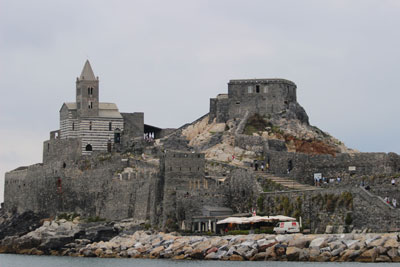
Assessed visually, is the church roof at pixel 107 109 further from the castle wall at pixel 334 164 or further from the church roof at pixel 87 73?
the castle wall at pixel 334 164

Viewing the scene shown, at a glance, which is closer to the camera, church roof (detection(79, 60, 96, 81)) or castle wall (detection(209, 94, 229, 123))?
castle wall (detection(209, 94, 229, 123))

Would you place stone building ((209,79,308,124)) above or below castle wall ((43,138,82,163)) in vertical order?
above

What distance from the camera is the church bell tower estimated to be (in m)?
106

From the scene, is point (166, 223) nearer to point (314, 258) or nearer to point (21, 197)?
point (314, 258)

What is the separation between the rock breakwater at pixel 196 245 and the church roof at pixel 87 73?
14858mm

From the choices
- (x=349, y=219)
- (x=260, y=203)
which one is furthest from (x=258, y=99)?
(x=349, y=219)

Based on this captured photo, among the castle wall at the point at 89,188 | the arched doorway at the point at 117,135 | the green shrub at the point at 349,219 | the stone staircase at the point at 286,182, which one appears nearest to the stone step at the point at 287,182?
the stone staircase at the point at 286,182

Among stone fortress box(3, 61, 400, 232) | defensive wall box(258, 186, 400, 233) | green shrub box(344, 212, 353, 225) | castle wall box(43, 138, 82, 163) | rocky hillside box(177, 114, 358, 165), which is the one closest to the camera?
defensive wall box(258, 186, 400, 233)

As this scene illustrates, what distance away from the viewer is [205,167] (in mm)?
90812

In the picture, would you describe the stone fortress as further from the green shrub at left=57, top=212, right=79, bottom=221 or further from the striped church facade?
the green shrub at left=57, top=212, right=79, bottom=221

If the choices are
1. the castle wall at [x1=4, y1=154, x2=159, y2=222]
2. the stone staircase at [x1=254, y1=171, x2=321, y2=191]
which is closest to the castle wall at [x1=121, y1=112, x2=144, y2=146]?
the castle wall at [x1=4, y1=154, x2=159, y2=222]

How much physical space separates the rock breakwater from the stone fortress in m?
3.15

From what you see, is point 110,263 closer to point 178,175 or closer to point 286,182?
point 178,175

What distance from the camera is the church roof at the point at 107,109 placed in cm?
10750
